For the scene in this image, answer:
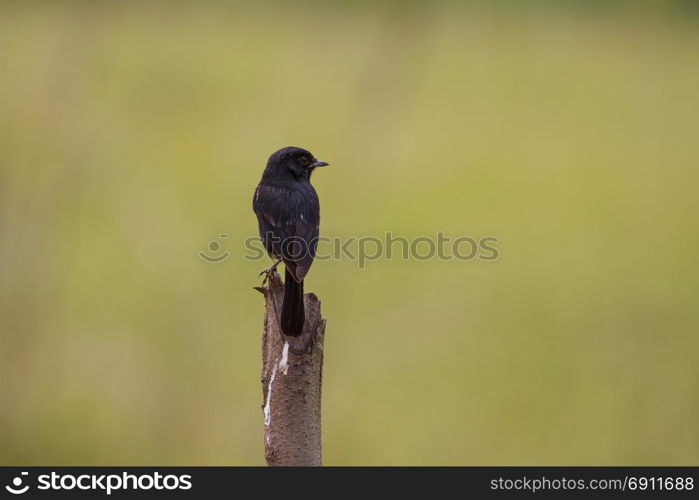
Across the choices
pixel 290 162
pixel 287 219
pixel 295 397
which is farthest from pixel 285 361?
pixel 290 162

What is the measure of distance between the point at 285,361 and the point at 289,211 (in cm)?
140

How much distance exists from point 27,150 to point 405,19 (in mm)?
6128

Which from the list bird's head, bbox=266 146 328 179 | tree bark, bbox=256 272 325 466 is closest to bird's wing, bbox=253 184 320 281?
bird's head, bbox=266 146 328 179

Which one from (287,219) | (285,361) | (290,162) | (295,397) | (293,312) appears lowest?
(295,397)

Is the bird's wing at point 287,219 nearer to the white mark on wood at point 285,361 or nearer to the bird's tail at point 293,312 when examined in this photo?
the bird's tail at point 293,312

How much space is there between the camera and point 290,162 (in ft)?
15.1

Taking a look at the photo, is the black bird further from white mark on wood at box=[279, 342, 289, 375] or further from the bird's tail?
white mark on wood at box=[279, 342, 289, 375]

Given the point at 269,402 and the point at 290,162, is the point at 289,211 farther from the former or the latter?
the point at 269,402

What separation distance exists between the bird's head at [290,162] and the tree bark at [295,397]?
5.35 ft

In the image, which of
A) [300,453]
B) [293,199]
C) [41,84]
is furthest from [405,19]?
[300,453]

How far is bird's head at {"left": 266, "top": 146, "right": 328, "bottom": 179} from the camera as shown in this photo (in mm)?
4566

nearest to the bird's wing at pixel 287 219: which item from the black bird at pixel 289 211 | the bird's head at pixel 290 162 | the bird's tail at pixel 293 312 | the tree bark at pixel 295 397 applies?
the black bird at pixel 289 211

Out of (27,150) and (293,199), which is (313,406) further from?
(27,150)

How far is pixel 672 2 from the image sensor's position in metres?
16.7
